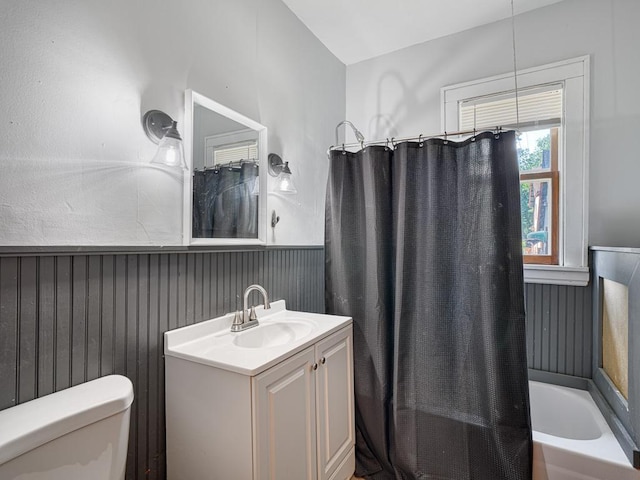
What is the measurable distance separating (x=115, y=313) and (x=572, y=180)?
2.46m

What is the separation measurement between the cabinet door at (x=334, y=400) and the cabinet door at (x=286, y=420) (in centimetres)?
6

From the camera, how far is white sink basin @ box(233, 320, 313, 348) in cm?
154

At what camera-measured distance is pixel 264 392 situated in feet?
3.71

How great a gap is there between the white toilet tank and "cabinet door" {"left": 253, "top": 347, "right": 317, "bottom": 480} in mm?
405

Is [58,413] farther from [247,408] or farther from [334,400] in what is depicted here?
[334,400]

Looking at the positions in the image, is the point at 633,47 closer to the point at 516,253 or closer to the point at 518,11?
the point at 518,11

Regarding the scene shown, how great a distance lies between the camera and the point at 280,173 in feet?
6.33

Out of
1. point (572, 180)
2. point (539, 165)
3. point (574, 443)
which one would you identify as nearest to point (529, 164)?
point (539, 165)

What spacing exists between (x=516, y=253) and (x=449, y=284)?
34 cm

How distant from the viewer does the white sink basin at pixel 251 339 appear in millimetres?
1171

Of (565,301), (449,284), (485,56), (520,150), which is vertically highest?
(485,56)

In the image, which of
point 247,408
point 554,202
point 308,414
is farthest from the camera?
point 554,202

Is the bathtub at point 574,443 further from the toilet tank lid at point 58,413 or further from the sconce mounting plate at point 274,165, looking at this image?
the sconce mounting plate at point 274,165

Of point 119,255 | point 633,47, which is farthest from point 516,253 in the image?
point 119,255
